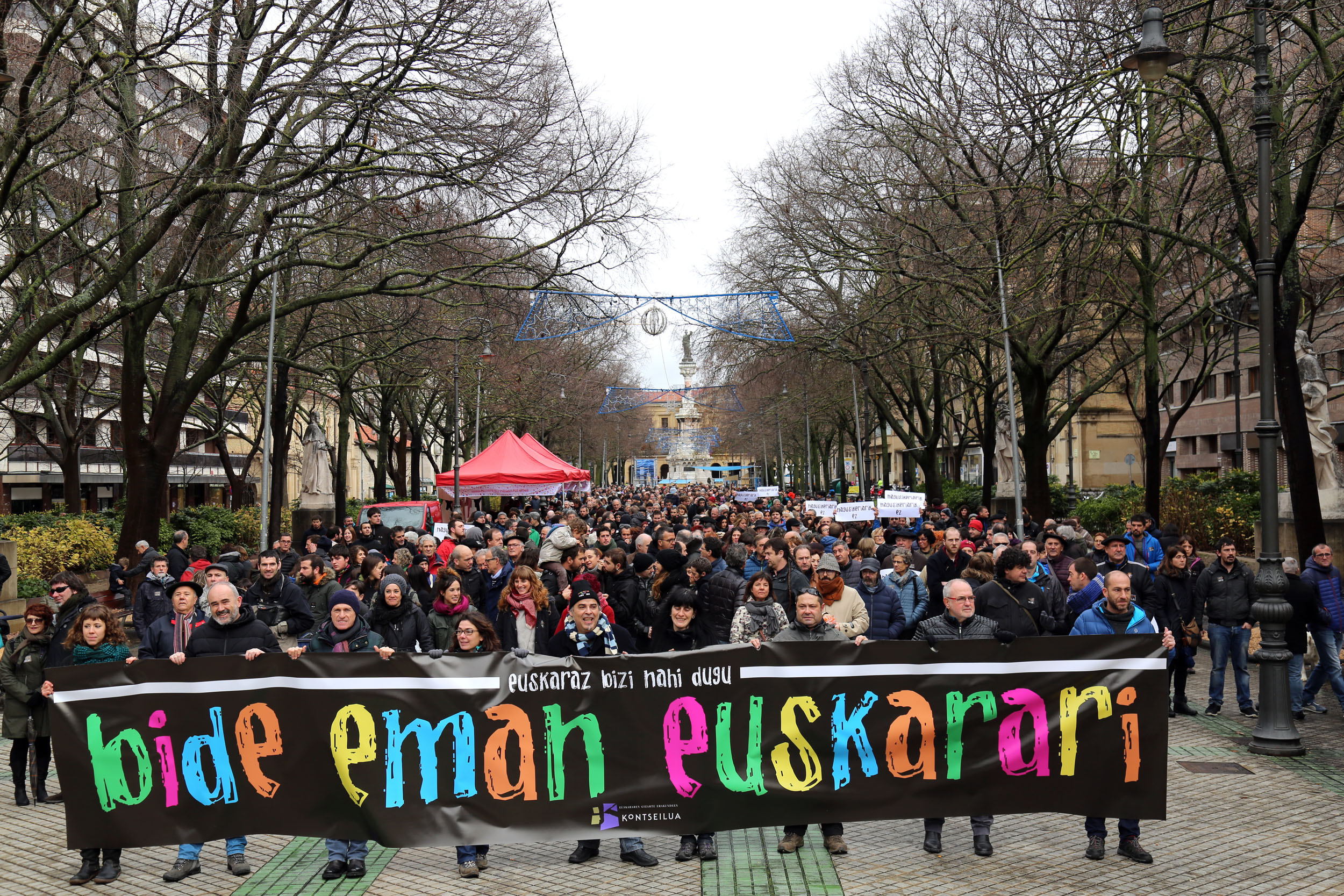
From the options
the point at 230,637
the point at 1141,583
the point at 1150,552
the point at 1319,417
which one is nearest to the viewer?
the point at 230,637

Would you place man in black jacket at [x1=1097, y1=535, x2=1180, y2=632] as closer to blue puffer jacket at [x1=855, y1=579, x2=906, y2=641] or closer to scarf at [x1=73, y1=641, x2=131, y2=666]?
blue puffer jacket at [x1=855, y1=579, x2=906, y2=641]

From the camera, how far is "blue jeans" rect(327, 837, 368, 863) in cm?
685

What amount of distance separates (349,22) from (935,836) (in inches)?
510

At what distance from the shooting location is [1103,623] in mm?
8039

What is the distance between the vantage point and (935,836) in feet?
23.4

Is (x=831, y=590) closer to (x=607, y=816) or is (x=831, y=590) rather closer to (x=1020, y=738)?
(x=1020, y=738)

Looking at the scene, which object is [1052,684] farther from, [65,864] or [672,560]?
[65,864]

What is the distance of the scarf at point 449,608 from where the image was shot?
9.19 meters

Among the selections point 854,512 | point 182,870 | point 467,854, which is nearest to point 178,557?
point 182,870

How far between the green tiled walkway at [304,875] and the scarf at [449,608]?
202 cm

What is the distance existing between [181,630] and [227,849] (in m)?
1.62

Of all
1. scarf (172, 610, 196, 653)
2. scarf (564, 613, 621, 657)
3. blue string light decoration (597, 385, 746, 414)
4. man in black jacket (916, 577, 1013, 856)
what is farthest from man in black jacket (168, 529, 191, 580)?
blue string light decoration (597, 385, 746, 414)

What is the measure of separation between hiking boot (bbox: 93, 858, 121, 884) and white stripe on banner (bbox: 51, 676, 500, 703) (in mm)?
908

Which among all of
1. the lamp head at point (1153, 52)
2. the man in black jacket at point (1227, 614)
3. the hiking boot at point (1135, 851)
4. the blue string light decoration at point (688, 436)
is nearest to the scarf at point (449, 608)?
the hiking boot at point (1135, 851)
